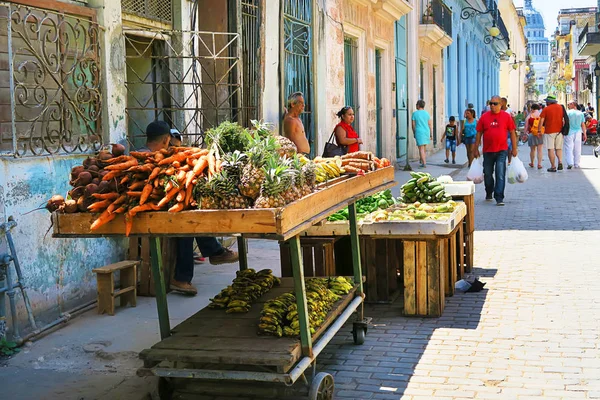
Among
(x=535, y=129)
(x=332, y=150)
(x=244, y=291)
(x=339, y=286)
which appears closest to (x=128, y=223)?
(x=244, y=291)

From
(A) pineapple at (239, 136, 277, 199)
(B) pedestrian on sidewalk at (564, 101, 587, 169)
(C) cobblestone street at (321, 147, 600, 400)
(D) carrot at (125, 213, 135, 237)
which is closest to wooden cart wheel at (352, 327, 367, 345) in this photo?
(C) cobblestone street at (321, 147, 600, 400)

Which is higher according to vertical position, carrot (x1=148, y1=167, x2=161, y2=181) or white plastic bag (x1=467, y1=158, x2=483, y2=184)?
carrot (x1=148, y1=167, x2=161, y2=181)

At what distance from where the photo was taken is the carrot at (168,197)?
13.9ft

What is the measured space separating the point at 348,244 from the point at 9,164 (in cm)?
299

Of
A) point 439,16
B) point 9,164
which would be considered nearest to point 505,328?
point 9,164

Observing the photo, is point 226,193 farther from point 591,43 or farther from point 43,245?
point 591,43

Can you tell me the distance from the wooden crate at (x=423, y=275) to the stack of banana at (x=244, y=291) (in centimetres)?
112

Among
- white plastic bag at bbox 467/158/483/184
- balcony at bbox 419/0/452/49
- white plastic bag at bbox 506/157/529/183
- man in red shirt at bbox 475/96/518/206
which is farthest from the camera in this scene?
balcony at bbox 419/0/452/49

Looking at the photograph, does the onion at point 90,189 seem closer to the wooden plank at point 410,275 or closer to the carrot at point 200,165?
the carrot at point 200,165

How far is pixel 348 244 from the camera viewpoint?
24.1 feet

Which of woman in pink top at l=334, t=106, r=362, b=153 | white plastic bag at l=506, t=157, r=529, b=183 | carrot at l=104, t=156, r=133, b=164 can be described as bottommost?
white plastic bag at l=506, t=157, r=529, b=183

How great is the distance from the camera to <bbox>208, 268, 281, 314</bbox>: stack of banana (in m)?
5.41

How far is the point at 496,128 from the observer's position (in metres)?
13.0

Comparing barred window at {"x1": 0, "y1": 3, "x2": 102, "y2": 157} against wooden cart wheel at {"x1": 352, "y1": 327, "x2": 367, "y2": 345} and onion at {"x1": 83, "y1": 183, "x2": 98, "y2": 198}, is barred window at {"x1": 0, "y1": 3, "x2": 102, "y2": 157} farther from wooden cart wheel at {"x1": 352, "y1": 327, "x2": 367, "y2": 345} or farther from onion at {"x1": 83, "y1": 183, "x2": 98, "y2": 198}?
wooden cart wheel at {"x1": 352, "y1": 327, "x2": 367, "y2": 345}
